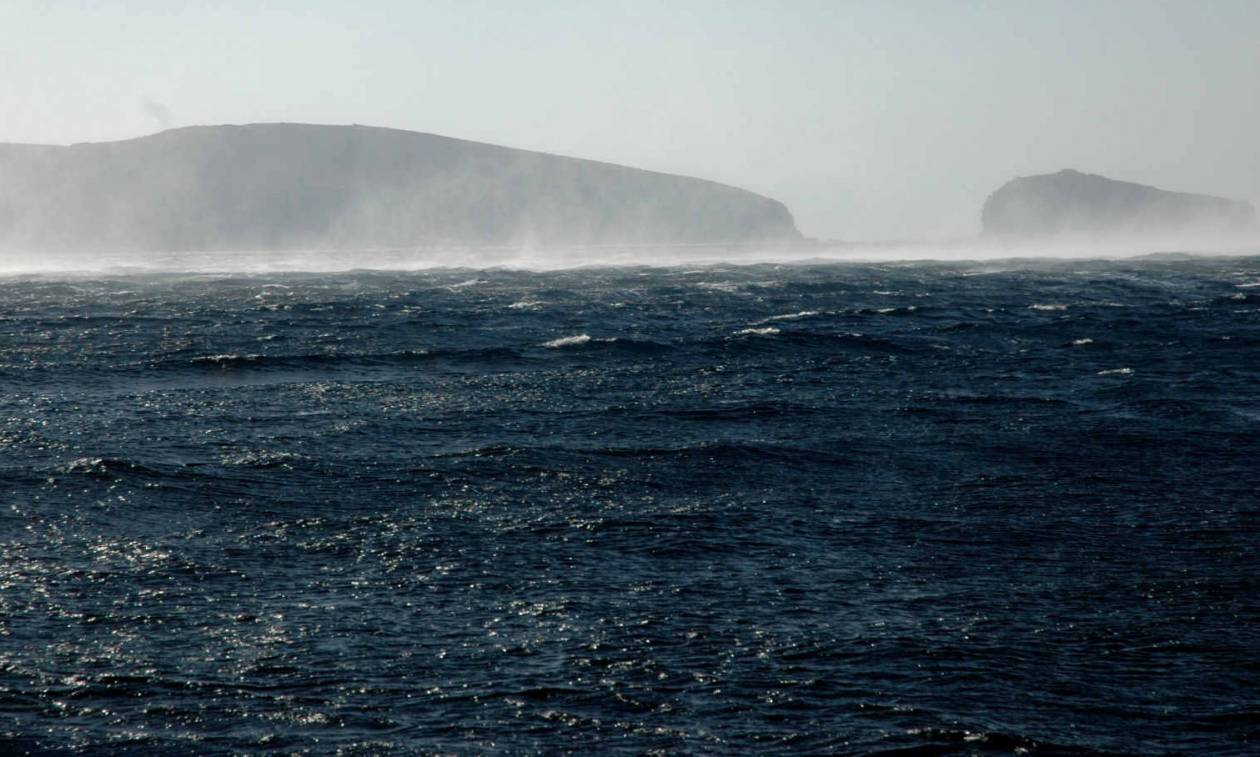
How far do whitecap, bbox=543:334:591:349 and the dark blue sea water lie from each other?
488cm

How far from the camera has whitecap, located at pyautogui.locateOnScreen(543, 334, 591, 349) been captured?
63.9 m

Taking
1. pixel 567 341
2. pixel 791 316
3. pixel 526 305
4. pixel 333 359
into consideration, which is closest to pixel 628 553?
pixel 333 359

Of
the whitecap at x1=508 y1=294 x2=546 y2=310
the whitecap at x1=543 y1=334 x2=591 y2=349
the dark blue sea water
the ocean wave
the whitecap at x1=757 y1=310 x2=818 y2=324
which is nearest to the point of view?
the dark blue sea water

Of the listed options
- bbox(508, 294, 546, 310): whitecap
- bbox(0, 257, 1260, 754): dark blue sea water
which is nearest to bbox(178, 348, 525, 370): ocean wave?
bbox(0, 257, 1260, 754): dark blue sea water

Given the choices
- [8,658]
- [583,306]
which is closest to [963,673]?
[8,658]

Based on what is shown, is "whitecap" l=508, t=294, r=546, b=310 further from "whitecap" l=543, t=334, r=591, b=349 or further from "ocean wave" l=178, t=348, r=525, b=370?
"ocean wave" l=178, t=348, r=525, b=370

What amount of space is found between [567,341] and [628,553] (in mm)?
39619

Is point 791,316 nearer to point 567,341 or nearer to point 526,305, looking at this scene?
point 567,341

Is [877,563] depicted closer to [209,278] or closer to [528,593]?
[528,593]

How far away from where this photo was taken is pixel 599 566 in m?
25.4

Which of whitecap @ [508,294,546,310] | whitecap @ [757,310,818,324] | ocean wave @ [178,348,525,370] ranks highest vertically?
whitecap @ [757,310,818,324]

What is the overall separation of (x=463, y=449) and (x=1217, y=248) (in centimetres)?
18672

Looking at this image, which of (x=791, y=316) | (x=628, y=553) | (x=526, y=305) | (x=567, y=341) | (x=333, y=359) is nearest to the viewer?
(x=628, y=553)

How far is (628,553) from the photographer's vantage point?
2638 centimetres
